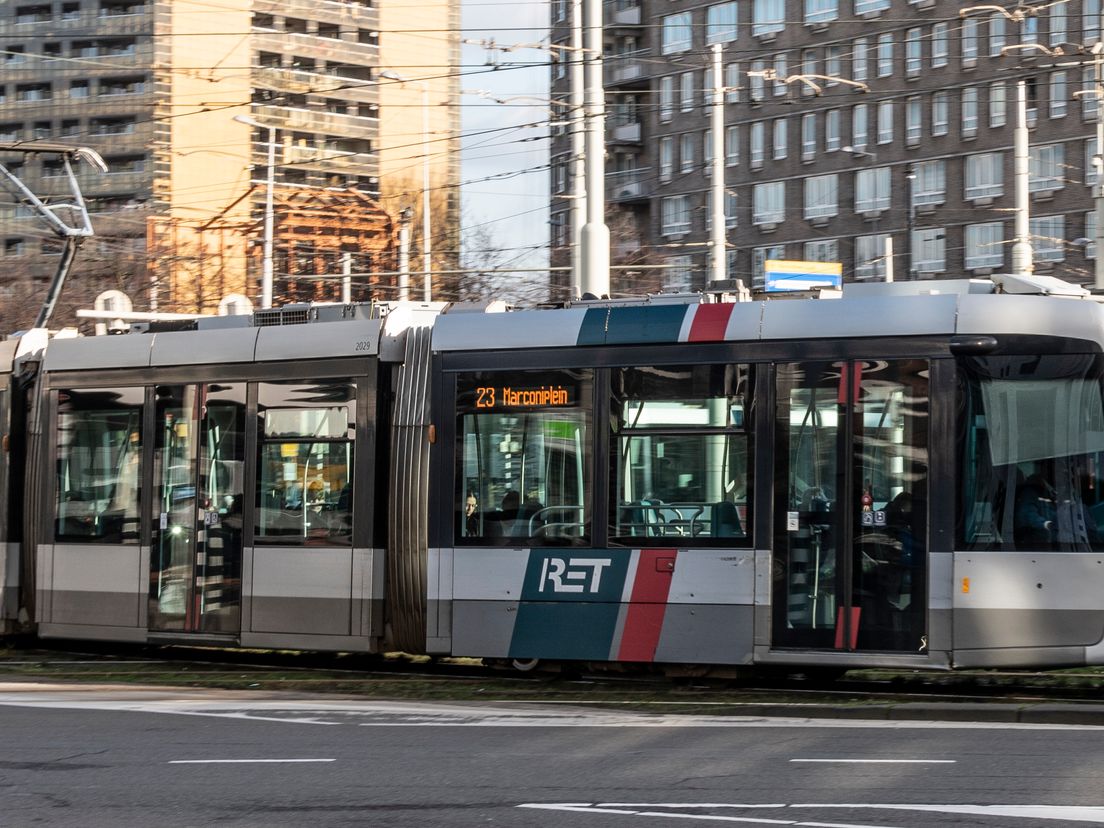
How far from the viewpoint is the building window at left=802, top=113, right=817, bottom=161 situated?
6431cm

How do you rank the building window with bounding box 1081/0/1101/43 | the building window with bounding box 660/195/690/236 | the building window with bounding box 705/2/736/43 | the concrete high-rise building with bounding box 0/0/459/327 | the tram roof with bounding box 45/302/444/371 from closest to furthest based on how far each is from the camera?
the tram roof with bounding box 45/302/444/371 < the building window with bounding box 1081/0/1101/43 < the building window with bounding box 705/2/736/43 < the building window with bounding box 660/195/690/236 < the concrete high-rise building with bounding box 0/0/459/327

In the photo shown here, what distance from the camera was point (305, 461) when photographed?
49.0ft

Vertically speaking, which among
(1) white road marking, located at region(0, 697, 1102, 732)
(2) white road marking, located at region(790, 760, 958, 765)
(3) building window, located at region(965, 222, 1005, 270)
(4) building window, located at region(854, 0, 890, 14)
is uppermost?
(4) building window, located at region(854, 0, 890, 14)

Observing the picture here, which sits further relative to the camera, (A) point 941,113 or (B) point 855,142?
(B) point 855,142

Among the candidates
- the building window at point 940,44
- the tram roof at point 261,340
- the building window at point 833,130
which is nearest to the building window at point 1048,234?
the building window at point 940,44

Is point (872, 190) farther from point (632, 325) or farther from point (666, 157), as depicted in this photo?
point (632, 325)

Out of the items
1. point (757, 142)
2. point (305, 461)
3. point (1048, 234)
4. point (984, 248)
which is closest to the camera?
point (305, 461)

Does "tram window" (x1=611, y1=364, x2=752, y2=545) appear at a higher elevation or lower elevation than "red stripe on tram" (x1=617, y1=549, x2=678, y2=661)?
higher

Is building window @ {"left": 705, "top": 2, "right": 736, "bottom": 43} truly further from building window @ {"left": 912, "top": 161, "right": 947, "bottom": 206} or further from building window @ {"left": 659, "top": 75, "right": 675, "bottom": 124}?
building window @ {"left": 912, "top": 161, "right": 947, "bottom": 206}

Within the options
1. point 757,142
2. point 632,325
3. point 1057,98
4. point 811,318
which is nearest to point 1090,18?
point 1057,98

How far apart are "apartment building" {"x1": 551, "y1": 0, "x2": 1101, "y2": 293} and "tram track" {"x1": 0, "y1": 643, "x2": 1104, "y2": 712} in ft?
119

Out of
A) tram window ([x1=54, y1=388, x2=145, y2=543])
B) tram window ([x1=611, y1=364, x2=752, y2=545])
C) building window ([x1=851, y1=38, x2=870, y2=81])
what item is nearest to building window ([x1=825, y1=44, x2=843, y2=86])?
building window ([x1=851, y1=38, x2=870, y2=81])

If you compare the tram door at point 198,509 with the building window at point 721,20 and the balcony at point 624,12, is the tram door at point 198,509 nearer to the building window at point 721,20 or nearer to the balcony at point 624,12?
the building window at point 721,20

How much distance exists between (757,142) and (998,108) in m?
11.7
